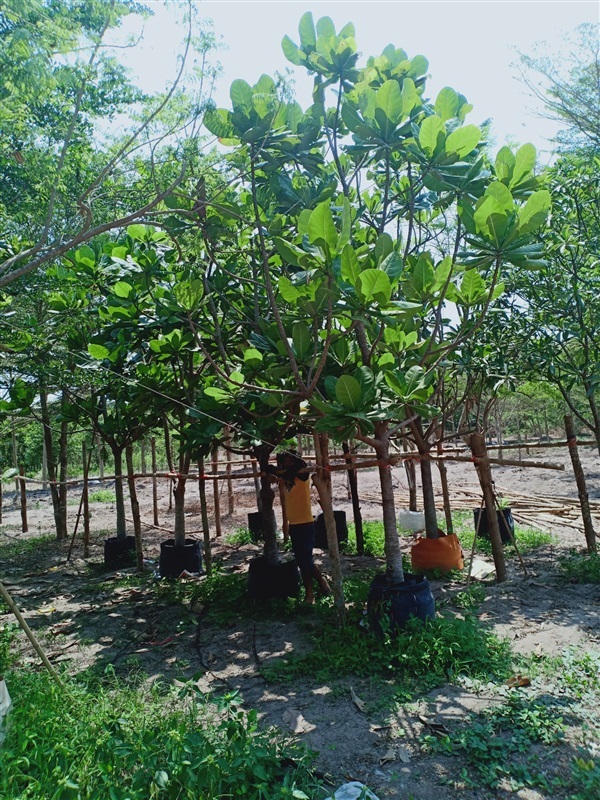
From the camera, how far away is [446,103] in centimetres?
370

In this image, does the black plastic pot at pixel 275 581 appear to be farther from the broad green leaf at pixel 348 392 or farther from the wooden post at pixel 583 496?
the wooden post at pixel 583 496

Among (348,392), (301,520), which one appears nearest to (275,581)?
(301,520)

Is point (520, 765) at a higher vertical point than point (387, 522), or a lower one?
lower

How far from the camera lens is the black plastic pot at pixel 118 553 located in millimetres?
8109

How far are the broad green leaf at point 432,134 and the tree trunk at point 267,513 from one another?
3.15 meters

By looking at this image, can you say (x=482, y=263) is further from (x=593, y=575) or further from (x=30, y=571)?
(x=30, y=571)

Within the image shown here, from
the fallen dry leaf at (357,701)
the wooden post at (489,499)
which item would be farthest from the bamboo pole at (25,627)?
the wooden post at (489,499)

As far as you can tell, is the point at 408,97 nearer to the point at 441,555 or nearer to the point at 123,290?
the point at 123,290

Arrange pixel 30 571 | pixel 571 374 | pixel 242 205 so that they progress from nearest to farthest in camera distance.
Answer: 1. pixel 242 205
2. pixel 571 374
3. pixel 30 571

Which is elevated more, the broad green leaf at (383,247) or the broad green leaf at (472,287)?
the broad green leaf at (383,247)

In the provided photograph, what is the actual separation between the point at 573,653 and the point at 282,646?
2.11 m

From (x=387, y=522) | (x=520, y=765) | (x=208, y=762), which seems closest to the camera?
(x=208, y=762)

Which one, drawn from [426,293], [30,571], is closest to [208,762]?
[426,293]

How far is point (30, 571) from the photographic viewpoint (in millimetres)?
8086
